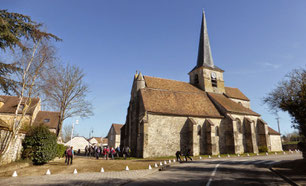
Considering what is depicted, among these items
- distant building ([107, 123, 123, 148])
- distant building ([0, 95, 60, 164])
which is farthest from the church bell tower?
distant building ([107, 123, 123, 148])

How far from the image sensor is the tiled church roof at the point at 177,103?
24562 mm

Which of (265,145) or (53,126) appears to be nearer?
(265,145)

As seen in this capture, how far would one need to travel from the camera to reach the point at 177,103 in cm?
2667

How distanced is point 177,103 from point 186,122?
129 inches

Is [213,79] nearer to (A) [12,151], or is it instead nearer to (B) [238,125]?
(B) [238,125]

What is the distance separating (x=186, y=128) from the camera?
24688 millimetres

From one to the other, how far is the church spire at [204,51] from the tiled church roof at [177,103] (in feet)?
26.5

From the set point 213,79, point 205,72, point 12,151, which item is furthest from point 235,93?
point 12,151

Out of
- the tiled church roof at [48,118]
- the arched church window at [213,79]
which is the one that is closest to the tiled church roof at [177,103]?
the arched church window at [213,79]

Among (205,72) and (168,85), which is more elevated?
(205,72)

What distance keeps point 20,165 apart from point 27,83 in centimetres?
583

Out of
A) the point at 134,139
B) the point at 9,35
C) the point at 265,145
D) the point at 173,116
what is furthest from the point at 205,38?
the point at 9,35

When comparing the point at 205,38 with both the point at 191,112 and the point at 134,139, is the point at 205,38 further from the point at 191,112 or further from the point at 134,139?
the point at 134,139

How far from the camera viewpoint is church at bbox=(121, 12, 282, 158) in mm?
23016
